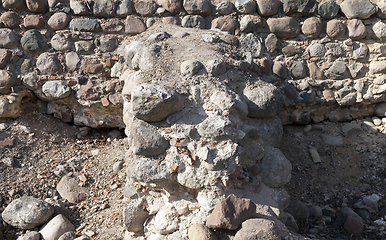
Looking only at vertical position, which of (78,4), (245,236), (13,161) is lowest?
(13,161)

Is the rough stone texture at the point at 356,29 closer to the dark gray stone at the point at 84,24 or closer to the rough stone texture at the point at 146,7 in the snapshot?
the rough stone texture at the point at 146,7

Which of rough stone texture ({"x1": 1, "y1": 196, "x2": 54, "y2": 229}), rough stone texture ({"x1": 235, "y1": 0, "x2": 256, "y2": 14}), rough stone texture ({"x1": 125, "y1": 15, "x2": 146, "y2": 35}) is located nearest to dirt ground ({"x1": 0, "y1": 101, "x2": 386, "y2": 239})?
rough stone texture ({"x1": 1, "y1": 196, "x2": 54, "y2": 229})

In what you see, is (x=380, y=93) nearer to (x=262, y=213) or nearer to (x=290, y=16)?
(x=290, y=16)

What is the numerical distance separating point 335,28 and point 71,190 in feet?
11.2

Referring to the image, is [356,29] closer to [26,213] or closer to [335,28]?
[335,28]

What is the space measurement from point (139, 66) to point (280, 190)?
166cm

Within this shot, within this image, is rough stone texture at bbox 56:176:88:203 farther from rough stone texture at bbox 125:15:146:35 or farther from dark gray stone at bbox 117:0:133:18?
dark gray stone at bbox 117:0:133:18

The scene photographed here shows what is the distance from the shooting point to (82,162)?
3463 millimetres

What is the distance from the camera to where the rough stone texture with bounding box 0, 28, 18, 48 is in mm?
3689

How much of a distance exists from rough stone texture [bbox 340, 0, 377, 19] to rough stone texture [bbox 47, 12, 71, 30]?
130 inches

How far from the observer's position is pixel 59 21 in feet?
12.3

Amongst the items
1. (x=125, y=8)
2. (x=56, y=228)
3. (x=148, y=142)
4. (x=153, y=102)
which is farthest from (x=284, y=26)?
(x=56, y=228)

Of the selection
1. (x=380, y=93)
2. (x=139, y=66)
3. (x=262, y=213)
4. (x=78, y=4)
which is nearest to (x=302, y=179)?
(x=262, y=213)

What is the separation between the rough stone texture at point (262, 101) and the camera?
2.78 meters
